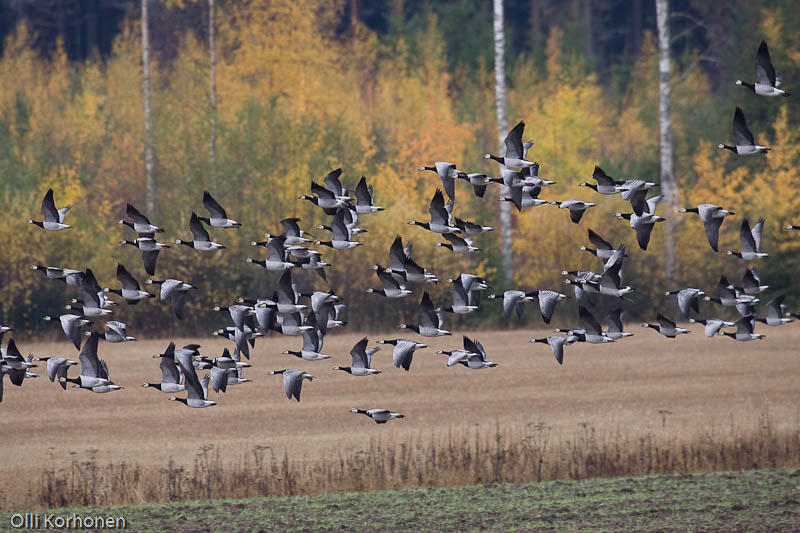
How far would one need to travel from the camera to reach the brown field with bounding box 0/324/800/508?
22.1 m

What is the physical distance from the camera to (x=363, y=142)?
2026 inches

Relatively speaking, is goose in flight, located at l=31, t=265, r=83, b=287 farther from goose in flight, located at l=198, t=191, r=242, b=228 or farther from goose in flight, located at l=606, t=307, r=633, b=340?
goose in flight, located at l=606, t=307, r=633, b=340

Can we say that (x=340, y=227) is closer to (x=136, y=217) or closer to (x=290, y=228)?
(x=290, y=228)

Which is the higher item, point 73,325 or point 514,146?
point 514,146

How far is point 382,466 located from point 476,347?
431 cm

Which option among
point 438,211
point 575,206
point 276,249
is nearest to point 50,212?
point 276,249

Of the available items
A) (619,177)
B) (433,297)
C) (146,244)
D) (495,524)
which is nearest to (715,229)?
(495,524)

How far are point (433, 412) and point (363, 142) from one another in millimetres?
24397

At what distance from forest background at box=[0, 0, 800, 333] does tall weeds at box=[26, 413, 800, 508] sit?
616 inches

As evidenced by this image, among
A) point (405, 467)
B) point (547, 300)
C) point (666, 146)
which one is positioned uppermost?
point (666, 146)

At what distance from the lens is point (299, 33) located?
52.7 meters

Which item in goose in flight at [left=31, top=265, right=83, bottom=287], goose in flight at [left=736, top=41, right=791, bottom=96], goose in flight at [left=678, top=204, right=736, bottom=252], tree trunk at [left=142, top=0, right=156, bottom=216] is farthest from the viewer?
tree trunk at [left=142, top=0, right=156, bottom=216]

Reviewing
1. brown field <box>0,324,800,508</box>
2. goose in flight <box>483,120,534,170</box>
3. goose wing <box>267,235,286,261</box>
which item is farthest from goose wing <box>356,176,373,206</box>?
brown field <box>0,324,800,508</box>

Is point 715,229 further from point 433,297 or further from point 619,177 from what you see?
point 619,177
